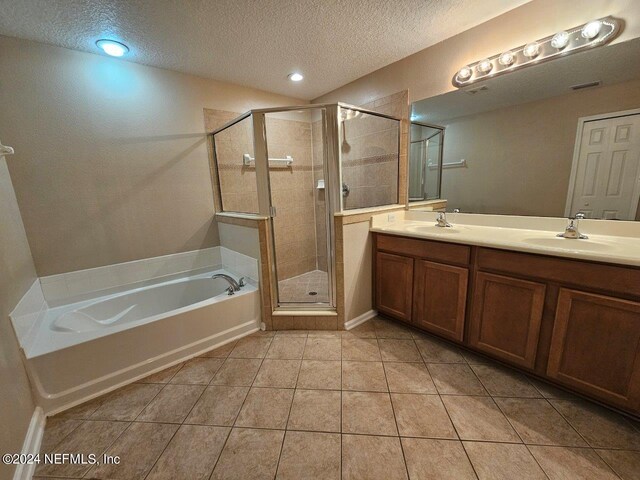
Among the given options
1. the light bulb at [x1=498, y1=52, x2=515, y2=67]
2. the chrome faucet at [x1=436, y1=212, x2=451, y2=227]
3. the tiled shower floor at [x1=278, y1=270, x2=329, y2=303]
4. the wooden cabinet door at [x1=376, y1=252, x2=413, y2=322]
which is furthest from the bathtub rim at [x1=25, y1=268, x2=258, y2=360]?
the light bulb at [x1=498, y1=52, x2=515, y2=67]

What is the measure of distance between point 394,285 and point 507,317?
797 millimetres

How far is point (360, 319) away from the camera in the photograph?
7.52 feet

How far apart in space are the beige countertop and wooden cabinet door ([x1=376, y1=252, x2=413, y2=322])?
0.24 m

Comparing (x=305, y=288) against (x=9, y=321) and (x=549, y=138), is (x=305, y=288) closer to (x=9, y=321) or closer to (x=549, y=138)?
(x=9, y=321)

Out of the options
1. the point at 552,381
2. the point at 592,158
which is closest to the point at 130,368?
the point at 552,381

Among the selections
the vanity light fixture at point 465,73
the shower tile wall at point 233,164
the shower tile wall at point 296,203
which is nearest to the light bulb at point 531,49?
the vanity light fixture at point 465,73

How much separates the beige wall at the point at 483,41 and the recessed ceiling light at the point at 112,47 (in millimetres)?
2015

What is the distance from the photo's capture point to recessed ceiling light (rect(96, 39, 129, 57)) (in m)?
1.80

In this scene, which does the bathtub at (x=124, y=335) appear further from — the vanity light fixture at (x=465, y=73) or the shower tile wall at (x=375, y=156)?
the vanity light fixture at (x=465, y=73)

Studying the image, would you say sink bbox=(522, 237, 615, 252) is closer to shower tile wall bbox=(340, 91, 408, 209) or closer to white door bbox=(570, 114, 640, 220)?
white door bbox=(570, 114, 640, 220)

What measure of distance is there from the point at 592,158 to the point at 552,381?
4.39ft

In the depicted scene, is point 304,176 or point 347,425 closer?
point 347,425

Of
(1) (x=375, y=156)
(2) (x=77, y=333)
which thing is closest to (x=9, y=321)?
(2) (x=77, y=333)

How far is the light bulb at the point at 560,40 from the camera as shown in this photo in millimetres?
1506
